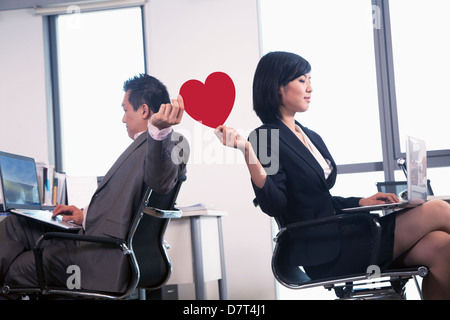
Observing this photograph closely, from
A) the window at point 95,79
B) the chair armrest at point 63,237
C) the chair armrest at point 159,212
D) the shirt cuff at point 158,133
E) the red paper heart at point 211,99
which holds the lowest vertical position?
the chair armrest at point 63,237

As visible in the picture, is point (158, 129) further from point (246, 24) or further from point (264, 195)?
point (246, 24)

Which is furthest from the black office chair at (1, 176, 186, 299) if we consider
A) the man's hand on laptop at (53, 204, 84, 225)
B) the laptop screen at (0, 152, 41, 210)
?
the laptop screen at (0, 152, 41, 210)

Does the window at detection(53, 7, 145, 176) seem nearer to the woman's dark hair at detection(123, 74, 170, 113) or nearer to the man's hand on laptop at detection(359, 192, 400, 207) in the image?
the woman's dark hair at detection(123, 74, 170, 113)

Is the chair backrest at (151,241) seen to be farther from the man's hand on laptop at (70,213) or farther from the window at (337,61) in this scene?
the window at (337,61)

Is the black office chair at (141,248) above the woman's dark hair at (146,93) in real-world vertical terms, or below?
below

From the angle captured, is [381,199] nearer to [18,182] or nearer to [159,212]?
[159,212]

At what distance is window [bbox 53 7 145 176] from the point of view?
5039mm

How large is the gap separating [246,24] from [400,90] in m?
1.40

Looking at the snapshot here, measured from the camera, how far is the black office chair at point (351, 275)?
66.9 inches

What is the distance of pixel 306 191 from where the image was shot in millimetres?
1875

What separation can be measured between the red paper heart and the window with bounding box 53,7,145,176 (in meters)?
3.35

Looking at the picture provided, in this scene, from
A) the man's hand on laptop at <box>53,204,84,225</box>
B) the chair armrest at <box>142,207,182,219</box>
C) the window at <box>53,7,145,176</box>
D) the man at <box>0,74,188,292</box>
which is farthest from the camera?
the window at <box>53,7,145,176</box>

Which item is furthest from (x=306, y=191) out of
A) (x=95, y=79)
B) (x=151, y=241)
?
(x=95, y=79)

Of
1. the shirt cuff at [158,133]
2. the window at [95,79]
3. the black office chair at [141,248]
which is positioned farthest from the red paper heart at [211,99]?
the window at [95,79]
